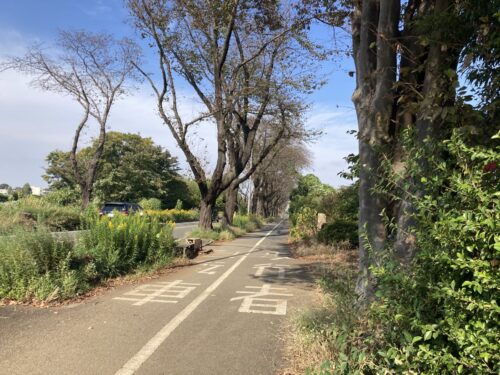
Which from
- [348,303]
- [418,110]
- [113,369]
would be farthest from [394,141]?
[113,369]

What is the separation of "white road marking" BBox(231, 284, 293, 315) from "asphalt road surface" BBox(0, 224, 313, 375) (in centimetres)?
2

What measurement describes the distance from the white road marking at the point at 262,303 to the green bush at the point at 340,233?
6703 mm

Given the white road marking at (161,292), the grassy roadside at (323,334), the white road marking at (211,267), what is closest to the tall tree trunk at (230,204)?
the white road marking at (211,267)

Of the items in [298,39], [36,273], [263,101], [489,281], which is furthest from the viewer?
[263,101]

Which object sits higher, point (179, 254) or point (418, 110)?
point (418, 110)

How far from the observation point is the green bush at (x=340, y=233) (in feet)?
48.8

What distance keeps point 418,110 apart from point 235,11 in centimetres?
1011

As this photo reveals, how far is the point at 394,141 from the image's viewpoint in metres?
5.63

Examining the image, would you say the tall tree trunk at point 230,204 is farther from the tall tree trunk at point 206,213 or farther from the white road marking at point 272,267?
the white road marking at point 272,267

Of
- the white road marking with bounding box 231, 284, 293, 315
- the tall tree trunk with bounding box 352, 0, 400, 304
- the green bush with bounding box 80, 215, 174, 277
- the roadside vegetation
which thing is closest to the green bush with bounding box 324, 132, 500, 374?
the tall tree trunk with bounding box 352, 0, 400, 304

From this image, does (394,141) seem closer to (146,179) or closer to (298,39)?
(298,39)

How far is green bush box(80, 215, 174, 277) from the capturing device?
896 cm

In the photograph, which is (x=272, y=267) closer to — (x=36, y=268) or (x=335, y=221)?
(x=335, y=221)

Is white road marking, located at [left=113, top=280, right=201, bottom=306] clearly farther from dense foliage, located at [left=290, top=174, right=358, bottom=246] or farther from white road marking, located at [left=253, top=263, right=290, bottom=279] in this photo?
dense foliage, located at [left=290, top=174, right=358, bottom=246]
